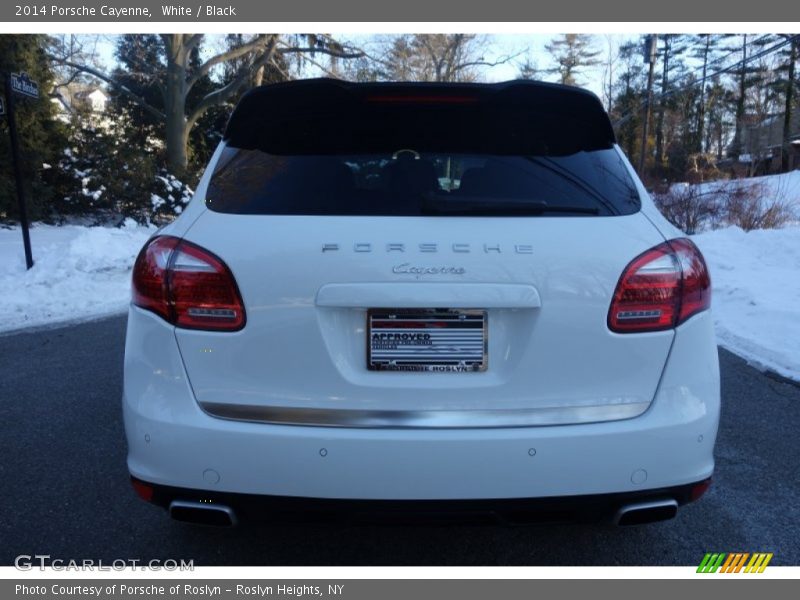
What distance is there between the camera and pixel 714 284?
8.95 m

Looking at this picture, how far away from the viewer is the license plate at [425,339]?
80.0 inches

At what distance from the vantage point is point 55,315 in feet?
25.3

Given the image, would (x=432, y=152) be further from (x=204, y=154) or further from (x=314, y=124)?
(x=204, y=154)

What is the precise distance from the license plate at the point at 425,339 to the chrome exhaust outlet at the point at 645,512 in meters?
0.67

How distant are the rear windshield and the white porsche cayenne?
17 mm

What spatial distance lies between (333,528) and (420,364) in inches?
24.5

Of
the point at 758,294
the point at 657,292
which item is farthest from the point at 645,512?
the point at 758,294

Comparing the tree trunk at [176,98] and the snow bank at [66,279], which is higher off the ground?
the tree trunk at [176,98]

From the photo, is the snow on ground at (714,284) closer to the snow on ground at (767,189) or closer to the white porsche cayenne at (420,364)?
the snow on ground at (767,189)

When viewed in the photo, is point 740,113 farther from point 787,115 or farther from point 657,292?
point 657,292

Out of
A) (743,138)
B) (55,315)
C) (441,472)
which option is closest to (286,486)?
(441,472)

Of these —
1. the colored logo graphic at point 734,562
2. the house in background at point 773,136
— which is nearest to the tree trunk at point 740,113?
the house in background at point 773,136

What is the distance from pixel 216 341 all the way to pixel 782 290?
841 centimetres

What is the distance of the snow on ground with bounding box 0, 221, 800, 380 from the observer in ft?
21.3
